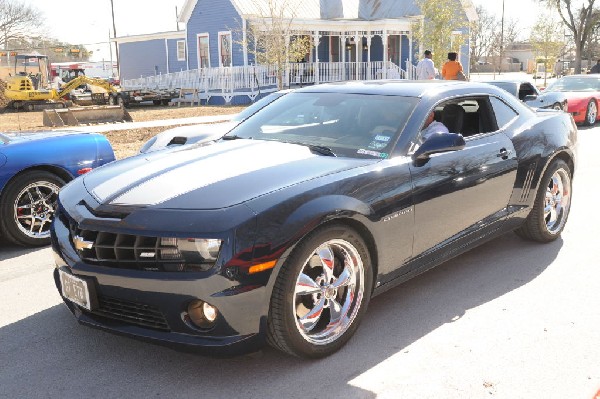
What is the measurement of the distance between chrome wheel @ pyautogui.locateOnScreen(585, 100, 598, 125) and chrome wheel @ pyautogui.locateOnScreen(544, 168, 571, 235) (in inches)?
438

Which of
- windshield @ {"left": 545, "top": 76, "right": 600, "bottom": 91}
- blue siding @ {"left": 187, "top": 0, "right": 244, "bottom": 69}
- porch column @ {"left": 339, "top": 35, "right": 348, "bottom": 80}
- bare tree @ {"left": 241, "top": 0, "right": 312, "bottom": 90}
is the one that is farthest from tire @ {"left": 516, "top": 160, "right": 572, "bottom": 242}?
porch column @ {"left": 339, "top": 35, "right": 348, "bottom": 80}

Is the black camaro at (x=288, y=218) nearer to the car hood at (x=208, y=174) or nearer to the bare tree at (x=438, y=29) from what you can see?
the car hood at (x=208, y=174)

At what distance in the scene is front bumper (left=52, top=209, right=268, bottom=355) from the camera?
2928mm

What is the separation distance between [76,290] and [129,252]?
44 centimetres

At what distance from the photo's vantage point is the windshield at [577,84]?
16.5m

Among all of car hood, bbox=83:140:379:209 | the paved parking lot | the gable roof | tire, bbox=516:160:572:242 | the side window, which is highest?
the gable roof

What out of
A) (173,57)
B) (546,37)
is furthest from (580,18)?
(173,57)

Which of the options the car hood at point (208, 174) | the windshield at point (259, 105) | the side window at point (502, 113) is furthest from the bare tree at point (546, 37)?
the car hood at point (208, 174)

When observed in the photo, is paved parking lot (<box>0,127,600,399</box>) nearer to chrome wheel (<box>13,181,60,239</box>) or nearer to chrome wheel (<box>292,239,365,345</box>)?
chrome wheel (<box>292,239,365,345</box>)

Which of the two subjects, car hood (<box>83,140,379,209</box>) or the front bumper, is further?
car hood (<box>83,140,379,209</box>)

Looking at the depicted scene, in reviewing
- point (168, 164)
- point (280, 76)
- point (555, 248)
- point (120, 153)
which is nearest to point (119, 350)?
point (168, 164)

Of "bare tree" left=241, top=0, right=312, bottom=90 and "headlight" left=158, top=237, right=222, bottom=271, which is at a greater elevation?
"bare tree" left=241, top=0, right=312, bottom=90

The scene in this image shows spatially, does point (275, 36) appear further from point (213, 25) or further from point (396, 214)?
point (396, 214)

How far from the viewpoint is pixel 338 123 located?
434 centimetres
